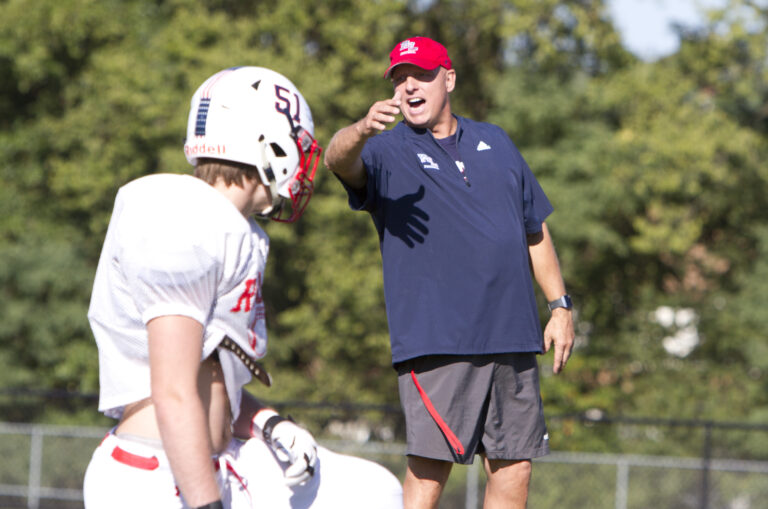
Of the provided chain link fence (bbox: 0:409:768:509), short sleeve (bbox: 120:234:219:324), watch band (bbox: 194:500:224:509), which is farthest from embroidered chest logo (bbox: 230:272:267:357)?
chain link fence (bbox: 0:409:768:509)

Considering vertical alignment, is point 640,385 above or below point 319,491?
below

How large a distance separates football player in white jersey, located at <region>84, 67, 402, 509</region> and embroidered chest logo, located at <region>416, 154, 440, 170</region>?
102 centimetres

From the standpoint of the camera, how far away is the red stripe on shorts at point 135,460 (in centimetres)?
200

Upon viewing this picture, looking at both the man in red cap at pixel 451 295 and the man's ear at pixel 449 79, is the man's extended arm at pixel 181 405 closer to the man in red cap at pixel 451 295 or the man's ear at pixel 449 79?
the man in red cap at pixel 451 295

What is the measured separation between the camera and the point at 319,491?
7.16 feet

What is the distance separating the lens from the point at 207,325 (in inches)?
78.3

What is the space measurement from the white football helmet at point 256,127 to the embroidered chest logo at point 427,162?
1101 millimetres

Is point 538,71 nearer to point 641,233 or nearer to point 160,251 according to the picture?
point 641,233

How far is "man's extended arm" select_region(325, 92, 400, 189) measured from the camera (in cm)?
277

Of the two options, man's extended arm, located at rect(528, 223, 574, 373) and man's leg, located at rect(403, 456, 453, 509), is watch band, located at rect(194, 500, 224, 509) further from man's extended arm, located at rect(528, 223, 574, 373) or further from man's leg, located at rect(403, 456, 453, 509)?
man's extended arm, located at rect(528, 223, 574, 373)

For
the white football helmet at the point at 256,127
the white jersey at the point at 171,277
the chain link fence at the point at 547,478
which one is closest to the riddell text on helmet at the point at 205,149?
the white football helmet at the point at 256,127

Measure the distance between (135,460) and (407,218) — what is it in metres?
1.53

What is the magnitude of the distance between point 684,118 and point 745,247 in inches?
140

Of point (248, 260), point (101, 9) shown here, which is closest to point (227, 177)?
point (248, 260)
